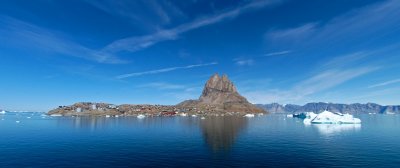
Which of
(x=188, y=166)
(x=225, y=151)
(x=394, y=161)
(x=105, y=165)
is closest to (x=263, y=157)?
(x=225, y=151)

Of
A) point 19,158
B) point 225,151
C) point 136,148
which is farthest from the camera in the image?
point 136,148

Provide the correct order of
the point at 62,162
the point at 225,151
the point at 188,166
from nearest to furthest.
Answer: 1. the point at 188,166
2. the point at 62,162
3. the point at 225,151

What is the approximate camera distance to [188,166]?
56906 millimetres

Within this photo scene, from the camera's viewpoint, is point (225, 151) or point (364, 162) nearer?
point (364, 162)

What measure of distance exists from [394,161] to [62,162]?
247 ft

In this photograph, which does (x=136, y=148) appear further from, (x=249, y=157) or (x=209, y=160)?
(x=249, y=157)

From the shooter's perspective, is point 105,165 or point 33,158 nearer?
point 105,165

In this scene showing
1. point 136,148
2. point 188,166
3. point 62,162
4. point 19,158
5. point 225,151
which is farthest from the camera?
point 136,148

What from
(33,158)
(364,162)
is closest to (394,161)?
(364,162)

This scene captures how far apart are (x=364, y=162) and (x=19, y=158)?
7953 cm

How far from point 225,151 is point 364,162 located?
32.7m

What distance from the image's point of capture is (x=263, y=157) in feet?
219

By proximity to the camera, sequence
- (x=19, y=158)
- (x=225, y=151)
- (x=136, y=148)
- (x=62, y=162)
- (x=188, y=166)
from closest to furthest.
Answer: (x=188, y=166)
(x=62, y=162)
(x=19, y=158)
(x=225, y=151)
(x=136, y=148)

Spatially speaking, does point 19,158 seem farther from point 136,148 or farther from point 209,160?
point 209,160
